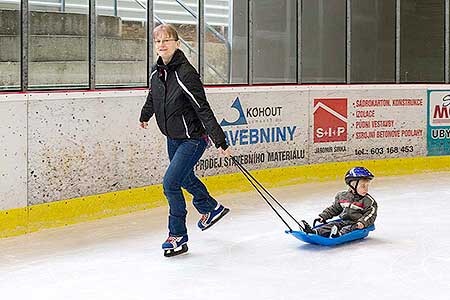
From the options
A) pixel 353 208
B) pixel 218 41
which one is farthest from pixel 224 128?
pixel 353 208

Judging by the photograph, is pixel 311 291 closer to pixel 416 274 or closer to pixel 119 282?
pixel 416 274

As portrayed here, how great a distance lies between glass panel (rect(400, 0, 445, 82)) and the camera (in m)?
11.2

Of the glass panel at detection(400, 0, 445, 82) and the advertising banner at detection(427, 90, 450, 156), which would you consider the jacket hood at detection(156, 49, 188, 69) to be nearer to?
the advertising banner at detection(427, 90, 450, 156)

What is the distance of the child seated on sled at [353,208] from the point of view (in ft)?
18.0

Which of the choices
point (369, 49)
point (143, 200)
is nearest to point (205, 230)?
point (143, 200)

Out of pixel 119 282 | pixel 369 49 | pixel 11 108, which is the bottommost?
pixel 119 282

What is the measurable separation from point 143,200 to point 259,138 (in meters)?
1.80

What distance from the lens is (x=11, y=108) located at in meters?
5.91

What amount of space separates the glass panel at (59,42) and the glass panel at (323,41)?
10.4 ft

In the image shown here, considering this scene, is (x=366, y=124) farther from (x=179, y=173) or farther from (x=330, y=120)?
(x=179, y=173)

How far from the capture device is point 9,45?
7656 millimetres

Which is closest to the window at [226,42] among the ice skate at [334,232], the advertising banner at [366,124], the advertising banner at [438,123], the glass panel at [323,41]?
the advertising banner at [366,124]

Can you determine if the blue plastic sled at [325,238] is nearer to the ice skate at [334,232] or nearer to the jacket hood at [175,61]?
the ice skate at [334,232]

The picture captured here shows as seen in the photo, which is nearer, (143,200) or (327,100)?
(143,200)
